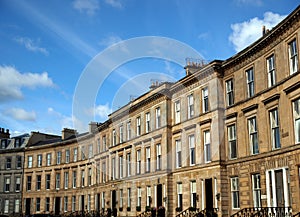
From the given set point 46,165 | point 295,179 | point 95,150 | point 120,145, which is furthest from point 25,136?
point 295,179

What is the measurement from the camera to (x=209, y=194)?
103ft

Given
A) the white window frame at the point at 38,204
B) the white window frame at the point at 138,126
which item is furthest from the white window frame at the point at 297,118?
the white window frame at the point at 38,204

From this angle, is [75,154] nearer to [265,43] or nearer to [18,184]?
[18,184]

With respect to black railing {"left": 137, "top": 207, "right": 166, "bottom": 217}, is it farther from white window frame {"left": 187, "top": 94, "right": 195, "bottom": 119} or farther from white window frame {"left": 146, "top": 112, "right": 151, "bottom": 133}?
white window frame {"left": 187, "top": 94, "right": 195, "bottom": 119}

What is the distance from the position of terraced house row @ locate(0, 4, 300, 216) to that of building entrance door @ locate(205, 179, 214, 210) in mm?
75

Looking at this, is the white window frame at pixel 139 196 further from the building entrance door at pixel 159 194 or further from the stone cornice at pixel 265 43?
the stone cornice at pixel 265 43

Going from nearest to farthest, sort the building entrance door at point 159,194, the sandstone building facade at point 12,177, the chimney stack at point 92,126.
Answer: the building entrance door at point 159,194
the chimney stack at point 92,126
the sandstone building facade at point 12,177

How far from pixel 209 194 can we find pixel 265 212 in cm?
695

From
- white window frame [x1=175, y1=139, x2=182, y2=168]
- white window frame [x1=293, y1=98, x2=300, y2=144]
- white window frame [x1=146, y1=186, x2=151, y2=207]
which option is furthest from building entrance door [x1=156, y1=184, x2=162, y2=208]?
white window frame [x1=293, y1=98, x2=300, y2=144]

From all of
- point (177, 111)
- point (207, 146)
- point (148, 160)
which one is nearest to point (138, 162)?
point (148, 160)

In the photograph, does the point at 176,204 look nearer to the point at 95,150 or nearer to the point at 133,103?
the point at 133,103

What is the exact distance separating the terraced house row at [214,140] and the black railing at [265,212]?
1.02 ft

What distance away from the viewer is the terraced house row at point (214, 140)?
24.4m

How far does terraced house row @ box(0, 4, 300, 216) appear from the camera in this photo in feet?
80.0
